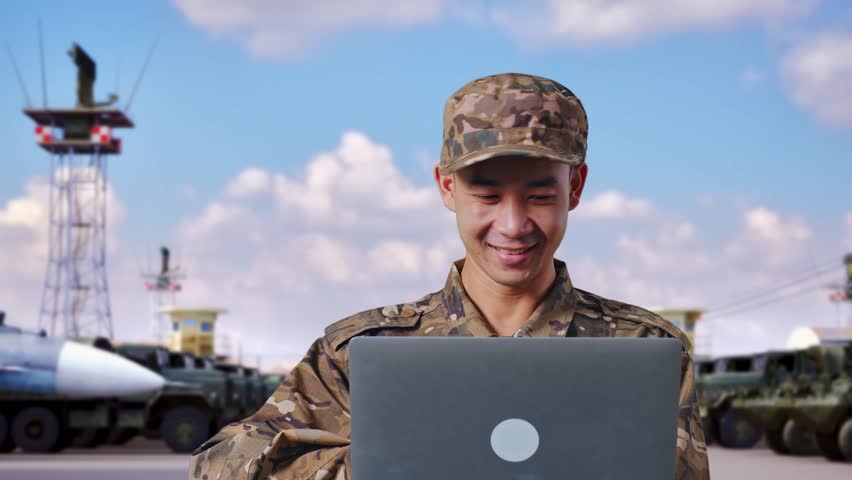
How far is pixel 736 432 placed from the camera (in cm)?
2072

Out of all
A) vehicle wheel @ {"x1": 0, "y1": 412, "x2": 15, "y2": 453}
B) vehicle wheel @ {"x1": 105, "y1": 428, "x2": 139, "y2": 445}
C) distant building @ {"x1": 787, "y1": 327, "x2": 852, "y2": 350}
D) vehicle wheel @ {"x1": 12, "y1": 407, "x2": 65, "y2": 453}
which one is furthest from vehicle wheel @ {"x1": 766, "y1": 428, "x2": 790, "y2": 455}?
vehicle wheel @ {"x1": 0, "y1": 412, "x2": 15, "y2": 453}

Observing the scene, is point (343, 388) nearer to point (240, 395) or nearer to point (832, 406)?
point (832, 406)

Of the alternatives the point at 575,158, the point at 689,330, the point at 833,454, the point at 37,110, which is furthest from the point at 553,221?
the point at 37,110

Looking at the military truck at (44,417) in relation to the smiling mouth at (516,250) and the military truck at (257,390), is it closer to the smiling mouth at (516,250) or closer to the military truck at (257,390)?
the military truck at (257,390)

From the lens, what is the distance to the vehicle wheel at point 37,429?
1777 centimetres

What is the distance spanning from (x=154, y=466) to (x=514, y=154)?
13.9 metres

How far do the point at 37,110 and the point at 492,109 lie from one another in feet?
153

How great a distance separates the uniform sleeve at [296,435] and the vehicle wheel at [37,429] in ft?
55.0

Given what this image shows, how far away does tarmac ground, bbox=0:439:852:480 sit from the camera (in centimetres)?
1313

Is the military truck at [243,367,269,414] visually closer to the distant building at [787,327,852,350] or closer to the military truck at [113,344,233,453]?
the military truck at [113,344,233,453]

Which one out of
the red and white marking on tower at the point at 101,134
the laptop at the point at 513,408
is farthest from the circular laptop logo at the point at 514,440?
the red and white marking on tower at the point at 101,134

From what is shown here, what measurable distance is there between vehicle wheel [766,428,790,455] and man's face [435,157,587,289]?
17.1m

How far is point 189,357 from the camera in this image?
20.1 meters

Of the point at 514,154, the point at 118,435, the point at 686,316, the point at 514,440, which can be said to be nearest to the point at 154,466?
the point at 118,435
